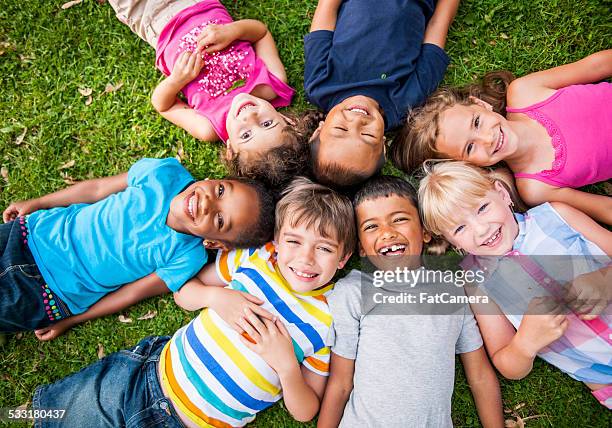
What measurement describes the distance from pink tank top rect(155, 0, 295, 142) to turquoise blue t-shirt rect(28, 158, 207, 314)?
2.18ft

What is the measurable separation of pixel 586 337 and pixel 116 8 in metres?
4.54

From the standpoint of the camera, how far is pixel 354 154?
3.49 metres

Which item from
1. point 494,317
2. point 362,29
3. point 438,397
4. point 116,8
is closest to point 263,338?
point 438,397

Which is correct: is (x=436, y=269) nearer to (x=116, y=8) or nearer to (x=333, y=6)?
(x=333, y=6)

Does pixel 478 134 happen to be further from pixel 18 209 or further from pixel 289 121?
pixel 18 209

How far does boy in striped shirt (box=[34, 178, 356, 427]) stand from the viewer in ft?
11.4

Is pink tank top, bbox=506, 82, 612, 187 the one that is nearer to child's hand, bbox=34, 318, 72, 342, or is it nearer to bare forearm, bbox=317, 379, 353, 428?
bare forearm, bbox=317, 379, 353, 428

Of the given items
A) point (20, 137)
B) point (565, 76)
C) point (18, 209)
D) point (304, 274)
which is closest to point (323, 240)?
point (304, 274)

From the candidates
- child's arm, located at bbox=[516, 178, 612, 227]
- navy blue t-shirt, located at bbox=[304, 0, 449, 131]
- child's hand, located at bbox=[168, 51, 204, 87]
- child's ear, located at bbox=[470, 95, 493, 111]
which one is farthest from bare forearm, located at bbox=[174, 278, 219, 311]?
child's arm, located at bbox=[516, 178, 612, 227]

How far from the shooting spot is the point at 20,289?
3764mm

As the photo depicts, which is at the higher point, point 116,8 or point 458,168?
point 116,8

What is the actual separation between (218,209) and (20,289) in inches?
67.5

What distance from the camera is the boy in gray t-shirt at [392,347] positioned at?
3457mm

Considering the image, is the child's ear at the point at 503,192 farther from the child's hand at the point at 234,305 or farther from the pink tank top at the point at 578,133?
the child's hand at the point at 234,305
